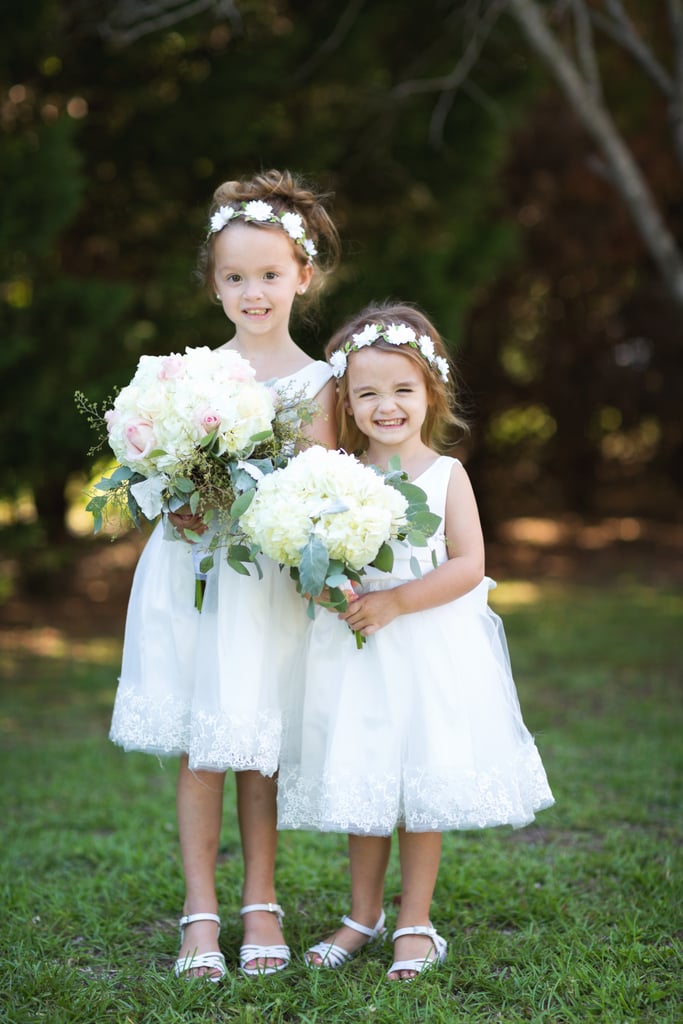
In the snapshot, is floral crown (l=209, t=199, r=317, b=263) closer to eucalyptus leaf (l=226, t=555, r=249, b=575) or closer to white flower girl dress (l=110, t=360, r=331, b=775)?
white flower girl dress (l=110, t=360, r=331, b=775)

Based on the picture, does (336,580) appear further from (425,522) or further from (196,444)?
(196,444)

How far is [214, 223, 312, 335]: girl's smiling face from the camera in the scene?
2885 mm

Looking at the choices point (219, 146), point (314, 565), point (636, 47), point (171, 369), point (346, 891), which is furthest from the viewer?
point (219, 146)

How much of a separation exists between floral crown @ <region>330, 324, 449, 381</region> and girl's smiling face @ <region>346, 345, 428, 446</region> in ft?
0.08

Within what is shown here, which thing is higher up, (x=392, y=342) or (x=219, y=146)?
(x=219, y=146)

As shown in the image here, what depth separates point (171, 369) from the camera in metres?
2.59

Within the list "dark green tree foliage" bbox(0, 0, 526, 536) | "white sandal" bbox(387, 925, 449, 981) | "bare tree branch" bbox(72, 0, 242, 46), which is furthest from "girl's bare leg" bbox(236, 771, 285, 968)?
"bare tree branch" bbox(72, 0, 242, 46)

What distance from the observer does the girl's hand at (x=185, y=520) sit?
2.61m

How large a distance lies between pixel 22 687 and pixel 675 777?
4.07 metres

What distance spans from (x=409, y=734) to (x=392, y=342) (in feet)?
3.27

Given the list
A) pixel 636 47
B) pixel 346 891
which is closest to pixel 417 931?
pixel 346 891

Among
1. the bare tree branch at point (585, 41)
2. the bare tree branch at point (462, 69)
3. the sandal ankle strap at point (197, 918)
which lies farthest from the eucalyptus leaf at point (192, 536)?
the bare tree branch at point (585, 41)

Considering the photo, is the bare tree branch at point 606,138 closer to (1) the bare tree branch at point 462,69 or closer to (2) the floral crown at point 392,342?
(1) the bare tree branch at point 462,69

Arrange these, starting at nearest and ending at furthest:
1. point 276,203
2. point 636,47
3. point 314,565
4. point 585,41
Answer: point 314,565
point 276,203
point 636,47
point 585,41
